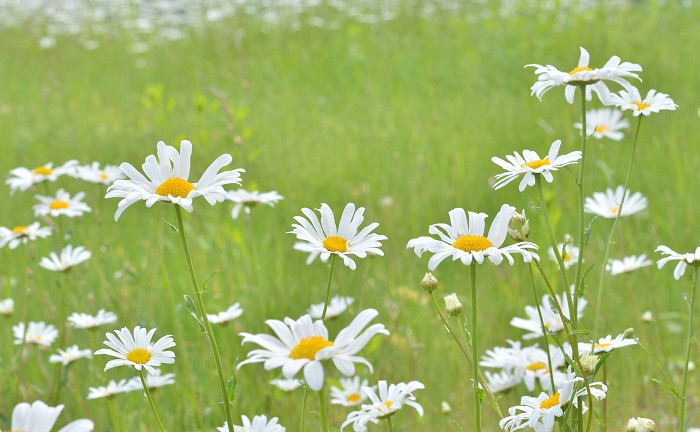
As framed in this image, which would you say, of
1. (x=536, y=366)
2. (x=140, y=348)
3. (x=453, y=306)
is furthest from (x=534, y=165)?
(x=140, y=348)

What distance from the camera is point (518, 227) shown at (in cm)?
133

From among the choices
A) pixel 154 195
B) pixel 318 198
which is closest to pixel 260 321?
pixel 318 198

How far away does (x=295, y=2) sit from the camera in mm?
8297

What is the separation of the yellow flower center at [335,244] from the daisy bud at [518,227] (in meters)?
0.26

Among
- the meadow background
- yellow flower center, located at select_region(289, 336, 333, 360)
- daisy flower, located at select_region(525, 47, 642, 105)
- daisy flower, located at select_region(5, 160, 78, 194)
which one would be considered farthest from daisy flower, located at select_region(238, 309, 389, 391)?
daisy flower, located at select_region(5, 160, 78, 194)

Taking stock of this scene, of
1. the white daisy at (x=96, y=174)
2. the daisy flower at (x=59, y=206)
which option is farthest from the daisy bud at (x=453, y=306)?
the white daisy at (x=96, y=174)

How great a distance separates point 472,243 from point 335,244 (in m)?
0.21

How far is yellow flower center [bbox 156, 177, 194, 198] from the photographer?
126 centimetres

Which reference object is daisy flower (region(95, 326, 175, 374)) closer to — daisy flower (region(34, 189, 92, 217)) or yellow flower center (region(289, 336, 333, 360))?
yellow flower center (region(289, 336, 333, 360))

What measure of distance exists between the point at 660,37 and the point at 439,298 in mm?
3420

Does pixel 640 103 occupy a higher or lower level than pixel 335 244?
higher

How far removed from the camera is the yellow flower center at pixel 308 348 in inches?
39.8

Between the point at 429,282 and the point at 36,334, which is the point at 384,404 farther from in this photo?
the point at 36,334

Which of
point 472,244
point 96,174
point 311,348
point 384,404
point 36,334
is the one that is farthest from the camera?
point 96,174
